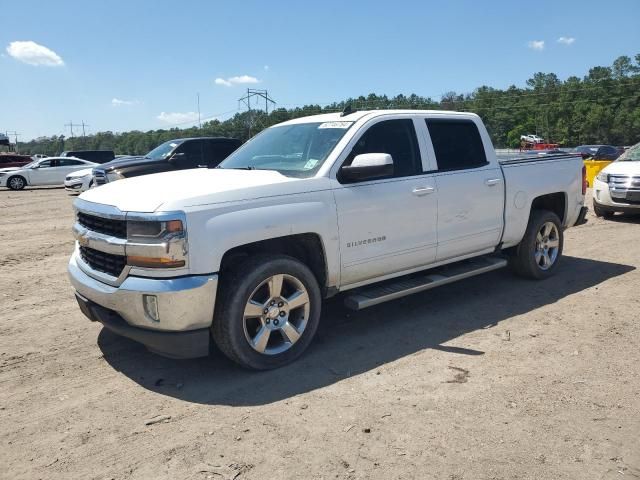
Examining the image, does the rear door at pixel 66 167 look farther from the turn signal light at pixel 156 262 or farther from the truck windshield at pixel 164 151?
the turn signal light at pixel 156 262

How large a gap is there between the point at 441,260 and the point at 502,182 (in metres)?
1.21

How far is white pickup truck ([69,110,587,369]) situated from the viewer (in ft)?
11.5

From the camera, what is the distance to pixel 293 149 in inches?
188

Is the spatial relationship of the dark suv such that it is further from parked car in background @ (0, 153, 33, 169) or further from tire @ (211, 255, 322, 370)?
parked car in background @ (0, 153, 33, 169)

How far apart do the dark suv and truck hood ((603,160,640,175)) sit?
8331 mm

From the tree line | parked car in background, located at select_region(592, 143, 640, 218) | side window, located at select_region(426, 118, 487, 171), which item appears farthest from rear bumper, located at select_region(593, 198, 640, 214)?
the tree line

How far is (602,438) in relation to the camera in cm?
301

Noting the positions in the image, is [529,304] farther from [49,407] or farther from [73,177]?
[73,177]

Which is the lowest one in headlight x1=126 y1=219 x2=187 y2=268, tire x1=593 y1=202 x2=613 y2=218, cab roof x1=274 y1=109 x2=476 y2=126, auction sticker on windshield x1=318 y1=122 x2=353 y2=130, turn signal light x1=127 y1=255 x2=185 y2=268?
tire x1=593 y1=202 x2=613 y2=218

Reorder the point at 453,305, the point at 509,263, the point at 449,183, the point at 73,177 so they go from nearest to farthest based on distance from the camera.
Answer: the point at 449,183, the point at 453,305, the point at 509,263, the point at 73,177

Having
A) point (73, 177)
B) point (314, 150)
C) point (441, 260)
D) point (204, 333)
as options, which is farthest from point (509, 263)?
point (73, 177)

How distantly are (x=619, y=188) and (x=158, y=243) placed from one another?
9.89 m

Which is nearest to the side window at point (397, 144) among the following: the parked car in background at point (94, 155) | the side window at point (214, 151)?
the side window at point (214, 151)

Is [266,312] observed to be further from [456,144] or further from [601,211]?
[601,211]
